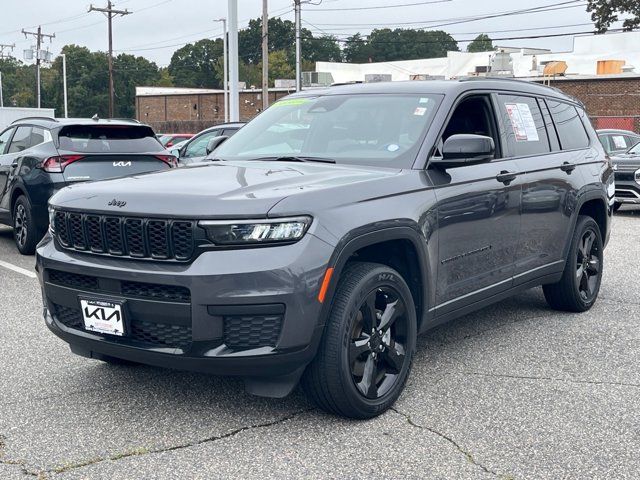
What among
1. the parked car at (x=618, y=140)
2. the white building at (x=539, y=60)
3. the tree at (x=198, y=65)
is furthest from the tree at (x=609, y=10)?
the tree at (x=198, y=65)

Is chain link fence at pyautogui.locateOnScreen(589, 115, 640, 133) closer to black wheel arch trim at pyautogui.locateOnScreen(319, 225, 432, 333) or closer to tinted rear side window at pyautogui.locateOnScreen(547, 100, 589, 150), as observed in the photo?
tinted rear side window at pyautogui.locateOnScreen(547, 100, 589, 150)

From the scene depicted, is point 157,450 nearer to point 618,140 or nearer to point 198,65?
point 618,140

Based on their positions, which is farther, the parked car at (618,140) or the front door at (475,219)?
the parked car at (618,140)

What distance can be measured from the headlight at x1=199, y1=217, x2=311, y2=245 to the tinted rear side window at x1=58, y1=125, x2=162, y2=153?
6.23 metres

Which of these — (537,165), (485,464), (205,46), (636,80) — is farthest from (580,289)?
(205,46)

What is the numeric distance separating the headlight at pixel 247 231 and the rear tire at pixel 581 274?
3345 millimetres

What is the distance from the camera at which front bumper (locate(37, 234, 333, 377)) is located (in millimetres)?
3721

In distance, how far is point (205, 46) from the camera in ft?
395

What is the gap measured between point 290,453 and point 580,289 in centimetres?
371

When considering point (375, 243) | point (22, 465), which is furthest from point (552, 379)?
point (22, 465)

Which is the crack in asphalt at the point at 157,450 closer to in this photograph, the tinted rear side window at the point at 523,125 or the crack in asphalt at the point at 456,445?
the crack in asphalt at the point at 456,445

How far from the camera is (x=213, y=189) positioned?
13.3 ft

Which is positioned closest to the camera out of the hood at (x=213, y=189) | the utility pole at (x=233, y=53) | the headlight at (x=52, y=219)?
the hood at (x=213, y=189)

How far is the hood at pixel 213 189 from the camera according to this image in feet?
12.5
